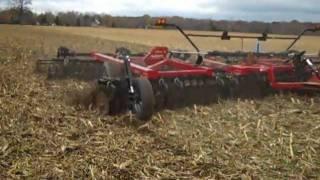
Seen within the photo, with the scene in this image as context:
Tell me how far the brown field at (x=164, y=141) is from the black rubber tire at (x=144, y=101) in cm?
15

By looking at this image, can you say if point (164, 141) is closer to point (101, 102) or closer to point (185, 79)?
point (101, 102)

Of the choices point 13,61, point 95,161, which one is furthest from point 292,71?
point 13,61

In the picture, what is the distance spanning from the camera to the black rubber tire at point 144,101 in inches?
283

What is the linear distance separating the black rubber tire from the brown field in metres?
0.15

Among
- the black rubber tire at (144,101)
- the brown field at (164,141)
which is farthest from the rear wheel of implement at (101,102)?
the black rubber tire at (144,101)

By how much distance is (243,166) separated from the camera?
205 inches

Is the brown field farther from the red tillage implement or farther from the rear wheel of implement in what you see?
the red tillage implement

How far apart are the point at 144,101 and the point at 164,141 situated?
3.68 feet

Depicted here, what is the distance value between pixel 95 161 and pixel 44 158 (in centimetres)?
54

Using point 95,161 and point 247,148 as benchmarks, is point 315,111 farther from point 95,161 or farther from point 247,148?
point 95,161

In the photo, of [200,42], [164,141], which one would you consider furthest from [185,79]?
[200,42]

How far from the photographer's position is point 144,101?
7.20 m

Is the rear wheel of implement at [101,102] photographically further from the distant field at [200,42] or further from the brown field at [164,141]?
the distant field at [200,42]

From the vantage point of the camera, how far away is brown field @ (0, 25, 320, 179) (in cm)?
505
